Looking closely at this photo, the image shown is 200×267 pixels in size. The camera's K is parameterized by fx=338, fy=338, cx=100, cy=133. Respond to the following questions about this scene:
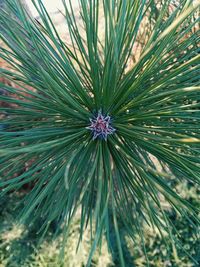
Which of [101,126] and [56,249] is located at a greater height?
[101,126]

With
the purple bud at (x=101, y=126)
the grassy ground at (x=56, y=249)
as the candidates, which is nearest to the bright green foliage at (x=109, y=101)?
the purple bud at (x=101, y=126)

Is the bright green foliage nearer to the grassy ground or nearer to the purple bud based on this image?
the purple bud

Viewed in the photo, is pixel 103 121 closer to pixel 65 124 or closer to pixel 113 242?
pixel 65 124

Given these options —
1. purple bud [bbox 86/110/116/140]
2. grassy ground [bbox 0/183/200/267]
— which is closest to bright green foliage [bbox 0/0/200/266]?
purple bud [bbox 86/110/116/140]

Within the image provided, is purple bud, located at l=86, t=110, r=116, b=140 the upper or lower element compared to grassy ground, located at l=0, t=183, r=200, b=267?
upper

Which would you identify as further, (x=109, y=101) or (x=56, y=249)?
(x=56, y=249)

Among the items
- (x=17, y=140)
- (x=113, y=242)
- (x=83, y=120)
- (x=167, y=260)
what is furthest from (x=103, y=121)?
(x=167, y=260)

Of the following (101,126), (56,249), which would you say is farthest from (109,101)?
(56,249)

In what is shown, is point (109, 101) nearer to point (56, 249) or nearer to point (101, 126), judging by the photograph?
point (101, 126)
